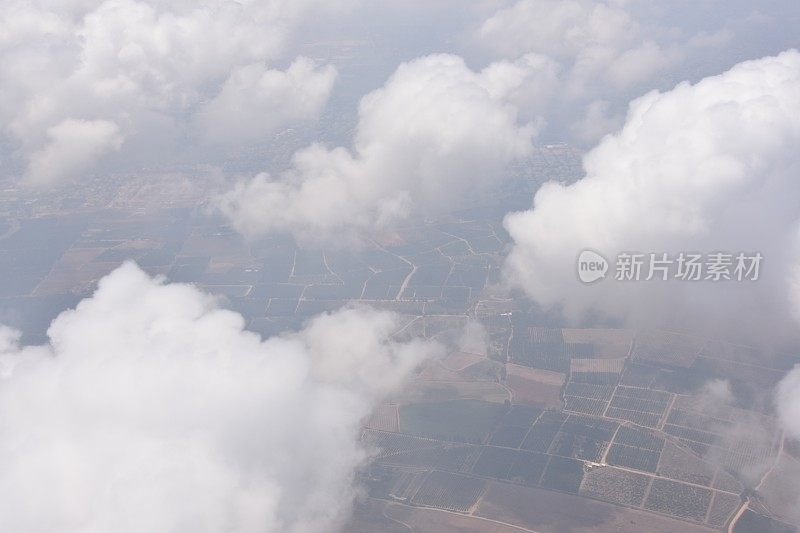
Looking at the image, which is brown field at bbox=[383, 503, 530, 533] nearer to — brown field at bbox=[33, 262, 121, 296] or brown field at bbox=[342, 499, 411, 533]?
brown field at bbox=[342, 499, 411, 533]

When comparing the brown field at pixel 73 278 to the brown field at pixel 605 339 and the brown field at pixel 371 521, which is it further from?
the brown field at pixel 605 339

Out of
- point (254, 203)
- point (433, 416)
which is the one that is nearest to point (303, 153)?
point (254, 203)

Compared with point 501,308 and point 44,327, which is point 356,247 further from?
point 44,327

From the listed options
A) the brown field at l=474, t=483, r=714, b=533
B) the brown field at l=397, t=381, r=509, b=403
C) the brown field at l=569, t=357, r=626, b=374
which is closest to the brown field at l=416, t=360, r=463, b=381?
the brown field at l=397, t=381, r=509, b=403

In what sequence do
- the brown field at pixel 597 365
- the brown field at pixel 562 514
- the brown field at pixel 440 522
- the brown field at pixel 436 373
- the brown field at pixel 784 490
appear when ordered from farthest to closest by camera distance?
the brown field at pixel 597 365, the brown field at pixel 436 373, the brown field at pixel 440 522, the brown field at pixel 562 514, the brown field at pixel 784 490

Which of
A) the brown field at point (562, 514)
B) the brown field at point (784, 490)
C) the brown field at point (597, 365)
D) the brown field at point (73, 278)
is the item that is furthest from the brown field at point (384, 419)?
the brown field at point (73, 278)

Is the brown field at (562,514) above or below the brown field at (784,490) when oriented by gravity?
below

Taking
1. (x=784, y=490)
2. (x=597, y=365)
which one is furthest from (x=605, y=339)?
(x=784, y=490)
